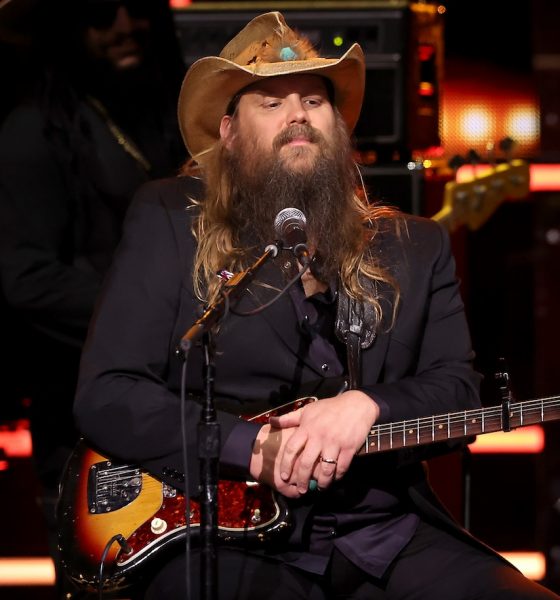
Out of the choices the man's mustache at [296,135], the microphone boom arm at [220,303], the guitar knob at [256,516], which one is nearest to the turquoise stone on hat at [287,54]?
the man's mustache at [296,135]

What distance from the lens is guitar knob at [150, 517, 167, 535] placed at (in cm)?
335

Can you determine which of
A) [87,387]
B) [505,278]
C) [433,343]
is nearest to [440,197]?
[505,278]

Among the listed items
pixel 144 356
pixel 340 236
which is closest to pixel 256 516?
pixel 144 356

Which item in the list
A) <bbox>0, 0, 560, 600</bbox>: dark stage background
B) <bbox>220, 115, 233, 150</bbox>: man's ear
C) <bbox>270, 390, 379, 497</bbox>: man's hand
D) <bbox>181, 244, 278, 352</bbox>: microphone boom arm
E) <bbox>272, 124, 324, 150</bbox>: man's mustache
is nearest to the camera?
<bbox>181, 244, 278, 352</bbox>: microphone boom arm

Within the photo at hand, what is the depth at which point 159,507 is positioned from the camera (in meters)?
3.39

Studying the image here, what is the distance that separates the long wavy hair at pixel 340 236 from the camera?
11.8 feet

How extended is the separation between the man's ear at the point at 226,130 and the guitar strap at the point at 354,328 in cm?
68

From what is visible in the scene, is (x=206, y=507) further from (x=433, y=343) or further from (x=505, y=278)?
(x=505, y=278)

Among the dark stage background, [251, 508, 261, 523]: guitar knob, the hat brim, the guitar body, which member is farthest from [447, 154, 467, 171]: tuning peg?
[251, 508, 261, 523]: guitar knob

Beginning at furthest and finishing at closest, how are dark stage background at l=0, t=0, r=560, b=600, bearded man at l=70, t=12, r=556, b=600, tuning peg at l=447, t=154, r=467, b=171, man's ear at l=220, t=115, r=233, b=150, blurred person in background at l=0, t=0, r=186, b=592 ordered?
dark stage background at l=0, t=0, r=560, b=600 → tuning peg at l=447, t=154, r=467, b=171 → blurred person in background at l=0, t=0, r=186, b=592 → man's ear at l=220, t=115, r=233, b=150 → bearded man at l=70, t=12, r=556, b=600

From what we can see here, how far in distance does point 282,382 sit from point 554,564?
212 cm

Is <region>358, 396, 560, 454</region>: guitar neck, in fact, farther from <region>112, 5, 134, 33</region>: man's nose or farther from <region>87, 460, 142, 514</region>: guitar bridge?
<region>112, 5, 134, 33</region>: man's nose

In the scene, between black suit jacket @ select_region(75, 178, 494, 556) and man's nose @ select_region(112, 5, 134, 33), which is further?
man's nose @ select_region(112, 5, 134, 33)

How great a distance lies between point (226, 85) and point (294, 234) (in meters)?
0.91
